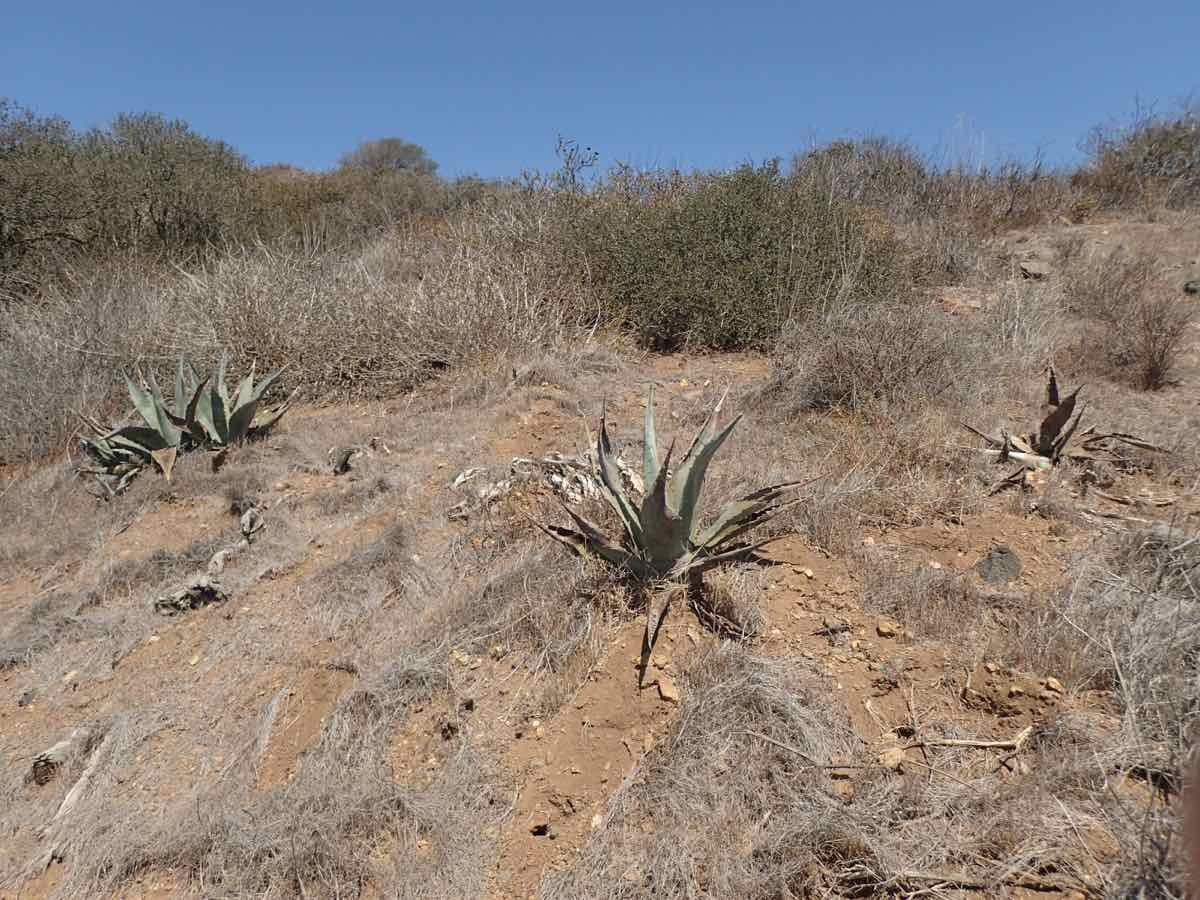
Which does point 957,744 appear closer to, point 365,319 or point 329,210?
point 365,319

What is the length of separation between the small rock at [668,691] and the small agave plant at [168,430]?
3825mm

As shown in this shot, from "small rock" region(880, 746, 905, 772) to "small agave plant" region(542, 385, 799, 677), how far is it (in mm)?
737

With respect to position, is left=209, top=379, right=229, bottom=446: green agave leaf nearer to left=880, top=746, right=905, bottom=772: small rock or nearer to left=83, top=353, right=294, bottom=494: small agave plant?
left=83, top=353, right=294, bottom=494: small agave plant

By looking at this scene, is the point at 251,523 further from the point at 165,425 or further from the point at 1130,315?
the point at 1130,315

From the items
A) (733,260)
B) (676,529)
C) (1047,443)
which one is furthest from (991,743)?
(733,260)

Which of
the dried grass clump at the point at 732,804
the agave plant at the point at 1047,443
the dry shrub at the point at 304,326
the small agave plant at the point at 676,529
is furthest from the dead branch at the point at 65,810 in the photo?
the agave plant at the point at 1047,443

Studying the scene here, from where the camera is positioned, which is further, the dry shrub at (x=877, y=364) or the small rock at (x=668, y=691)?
the dry shrub at (x=877, y=364)

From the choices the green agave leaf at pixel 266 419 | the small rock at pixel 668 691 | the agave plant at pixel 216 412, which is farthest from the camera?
the green agave leaf at pixel 266 419

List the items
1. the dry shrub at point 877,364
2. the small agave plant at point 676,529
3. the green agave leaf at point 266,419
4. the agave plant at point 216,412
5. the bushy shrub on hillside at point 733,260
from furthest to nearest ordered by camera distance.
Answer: the bushy shrub on hillside at point 733,260 < the green agave leaf at point 266,419 < the agave plant at point 216,412 < the dry shrub at point 877,364 < the small agave plant at point 676,529

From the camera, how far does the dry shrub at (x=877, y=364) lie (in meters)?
4.34

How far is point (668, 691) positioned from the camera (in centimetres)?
226

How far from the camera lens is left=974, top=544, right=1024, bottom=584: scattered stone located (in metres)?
Result: 2.62

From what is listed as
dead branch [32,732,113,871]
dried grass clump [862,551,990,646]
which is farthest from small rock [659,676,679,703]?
dead branch [32,732,113,871]

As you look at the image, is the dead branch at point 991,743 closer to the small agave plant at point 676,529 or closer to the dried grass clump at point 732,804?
the dried grass clump at point 732,804
